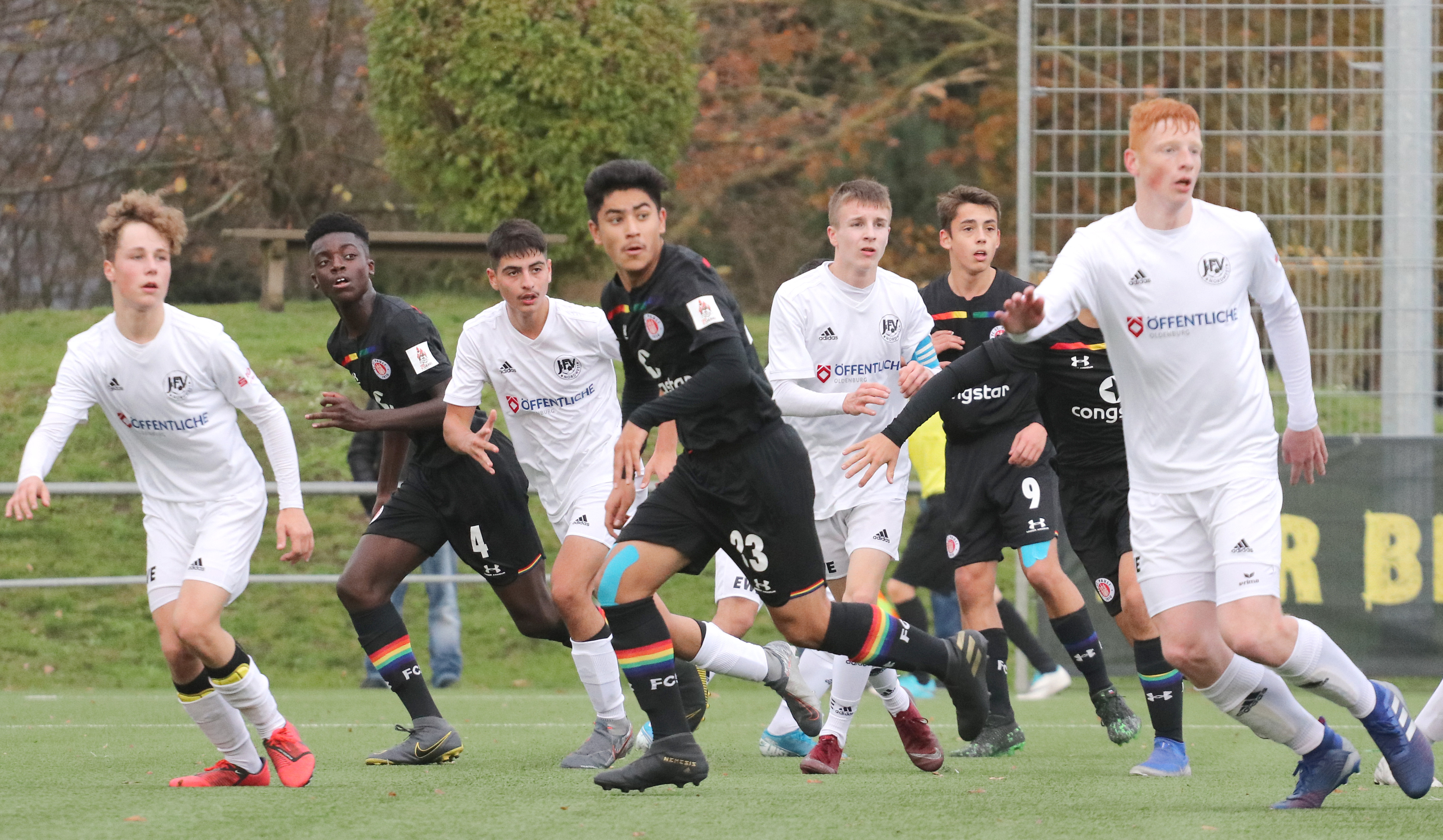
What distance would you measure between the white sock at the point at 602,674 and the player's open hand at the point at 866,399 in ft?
5.13

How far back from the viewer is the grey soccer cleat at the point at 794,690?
7000 mm

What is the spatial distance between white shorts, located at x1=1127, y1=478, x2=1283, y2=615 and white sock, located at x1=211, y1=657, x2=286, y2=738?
9.88 feet

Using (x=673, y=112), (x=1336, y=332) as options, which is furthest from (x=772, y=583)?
(x=673, y=112)

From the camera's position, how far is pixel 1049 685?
10.4 meters

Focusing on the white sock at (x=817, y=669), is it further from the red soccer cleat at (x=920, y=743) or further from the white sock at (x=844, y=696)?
the red soccer cleat at (x=920, y=743)

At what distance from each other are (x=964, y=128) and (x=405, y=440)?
1598cm

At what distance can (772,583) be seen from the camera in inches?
221

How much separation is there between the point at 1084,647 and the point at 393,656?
2973mm

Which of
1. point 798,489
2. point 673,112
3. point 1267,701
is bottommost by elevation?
point 1267,701

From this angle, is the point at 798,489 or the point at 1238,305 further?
the point at 798,489

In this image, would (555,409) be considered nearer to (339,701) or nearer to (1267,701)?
(1267,701)

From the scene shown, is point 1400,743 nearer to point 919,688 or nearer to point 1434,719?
point 1434,719

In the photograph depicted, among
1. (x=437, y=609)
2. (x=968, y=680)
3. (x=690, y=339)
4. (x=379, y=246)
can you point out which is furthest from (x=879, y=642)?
(x=379, y=246)

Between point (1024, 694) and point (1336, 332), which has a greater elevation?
point (1336, 332)
